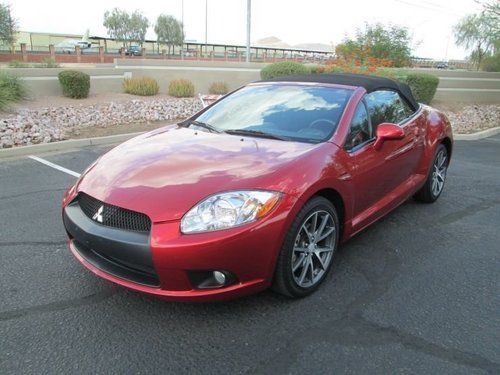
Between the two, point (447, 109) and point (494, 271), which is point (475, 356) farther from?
point (447, 109)

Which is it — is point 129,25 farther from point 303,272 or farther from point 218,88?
point 303,272

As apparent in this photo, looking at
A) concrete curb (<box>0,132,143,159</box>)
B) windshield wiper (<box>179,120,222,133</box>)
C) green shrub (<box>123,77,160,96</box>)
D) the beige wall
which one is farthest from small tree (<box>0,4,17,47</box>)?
windshield wiper (<box>179,120,222,133</box>)

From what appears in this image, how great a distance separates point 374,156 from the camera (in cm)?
387

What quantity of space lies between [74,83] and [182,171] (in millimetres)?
10701

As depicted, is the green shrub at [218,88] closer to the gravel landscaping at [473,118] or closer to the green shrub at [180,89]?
the green shrub at [180,89]

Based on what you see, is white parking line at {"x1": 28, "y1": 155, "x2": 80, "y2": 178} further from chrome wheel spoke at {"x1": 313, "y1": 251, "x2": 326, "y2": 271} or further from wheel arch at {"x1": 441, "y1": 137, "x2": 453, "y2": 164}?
wheel arch at {"x1": 441, "y1": 137, "x2": 453, "y2": 164}

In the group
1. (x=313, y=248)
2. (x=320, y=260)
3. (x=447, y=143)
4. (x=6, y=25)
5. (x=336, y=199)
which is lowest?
(x=320, y=260)

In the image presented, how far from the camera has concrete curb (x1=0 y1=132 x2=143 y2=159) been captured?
762 centimetres

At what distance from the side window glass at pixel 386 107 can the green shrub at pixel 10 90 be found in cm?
884

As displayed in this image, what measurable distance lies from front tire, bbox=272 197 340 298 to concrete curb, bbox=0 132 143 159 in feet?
20.2

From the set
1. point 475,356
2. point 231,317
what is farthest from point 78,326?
point 475,356

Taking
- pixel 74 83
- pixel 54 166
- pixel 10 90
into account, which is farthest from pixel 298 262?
pixel 74 83

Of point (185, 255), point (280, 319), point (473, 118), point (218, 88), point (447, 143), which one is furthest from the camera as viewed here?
point (218, 88)

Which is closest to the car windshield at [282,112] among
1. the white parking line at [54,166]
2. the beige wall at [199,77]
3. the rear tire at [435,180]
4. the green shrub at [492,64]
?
the rear tire at [435,180]
